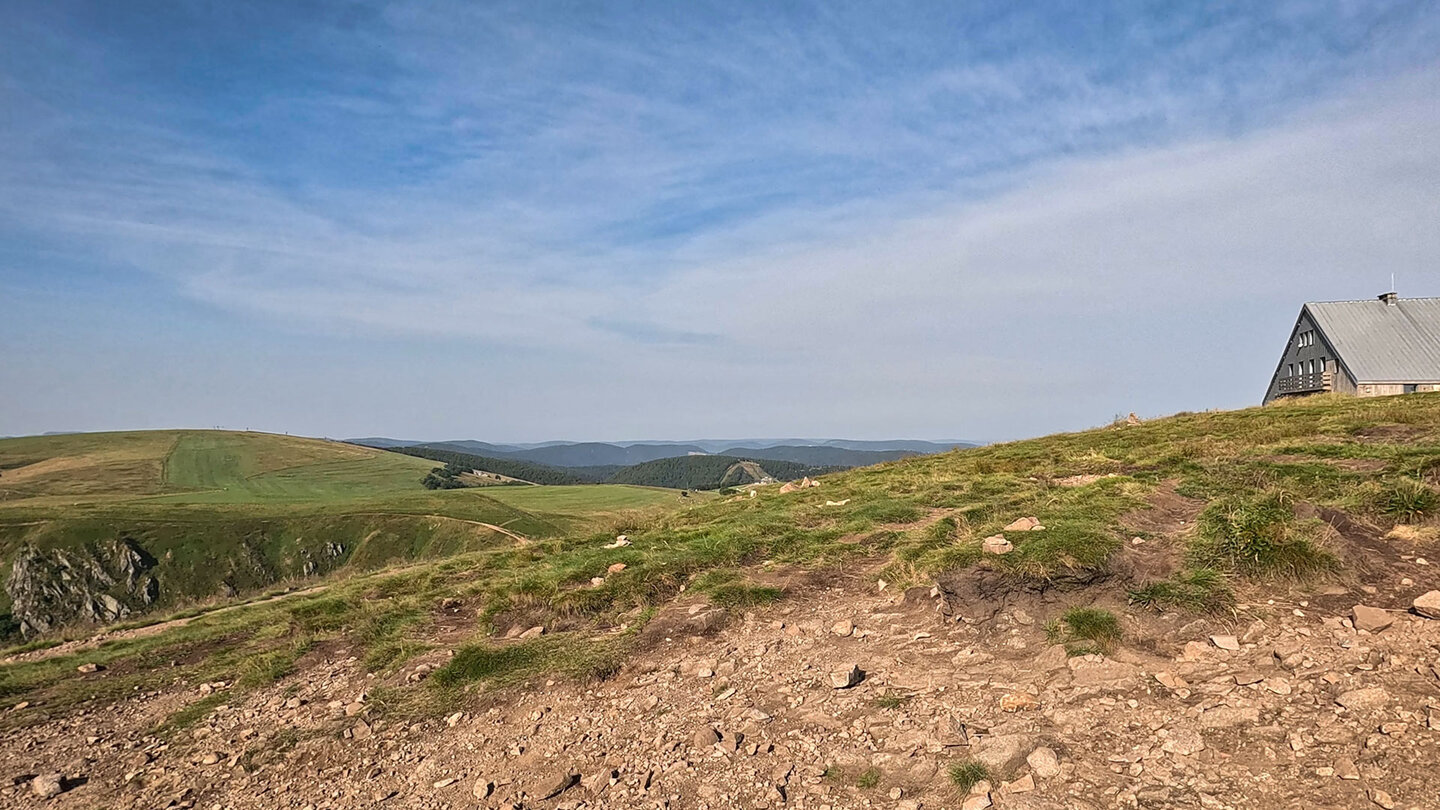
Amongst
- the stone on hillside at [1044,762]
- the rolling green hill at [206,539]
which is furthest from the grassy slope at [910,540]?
the rolling green hill at [206,539]

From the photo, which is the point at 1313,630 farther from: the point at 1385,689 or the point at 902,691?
the point at 902,691

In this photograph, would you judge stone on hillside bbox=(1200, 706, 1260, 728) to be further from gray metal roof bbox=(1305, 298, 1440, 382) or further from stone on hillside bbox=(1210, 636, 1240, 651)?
Result: gray metal roof bbox=(1305, 298, 1440, 382)

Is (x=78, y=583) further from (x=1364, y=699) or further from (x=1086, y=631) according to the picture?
(x=1364, y=699)

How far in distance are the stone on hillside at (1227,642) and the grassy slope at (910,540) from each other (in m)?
1.56

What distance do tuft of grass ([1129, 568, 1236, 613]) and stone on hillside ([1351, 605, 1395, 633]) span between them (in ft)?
3.52

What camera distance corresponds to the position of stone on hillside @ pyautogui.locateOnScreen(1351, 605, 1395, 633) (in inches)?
266

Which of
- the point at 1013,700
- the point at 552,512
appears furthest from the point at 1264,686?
the point at 552,512

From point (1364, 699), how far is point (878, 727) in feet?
13.9

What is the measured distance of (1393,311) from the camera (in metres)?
48.4

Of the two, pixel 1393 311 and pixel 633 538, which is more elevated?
pixel 1393 311

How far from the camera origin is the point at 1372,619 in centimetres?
684

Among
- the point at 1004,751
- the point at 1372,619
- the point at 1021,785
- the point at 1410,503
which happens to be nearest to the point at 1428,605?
the point at 1372,619

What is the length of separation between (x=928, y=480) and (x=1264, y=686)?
1546 cm

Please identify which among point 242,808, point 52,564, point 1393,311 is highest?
point 1393,311
